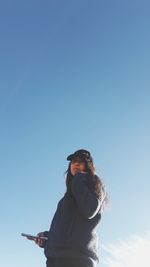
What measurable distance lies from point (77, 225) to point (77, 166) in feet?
2.83

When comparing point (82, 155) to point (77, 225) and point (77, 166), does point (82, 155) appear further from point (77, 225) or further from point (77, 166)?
point (77, 225)

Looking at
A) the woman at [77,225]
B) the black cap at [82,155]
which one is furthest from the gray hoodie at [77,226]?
the black cap at [82,155]

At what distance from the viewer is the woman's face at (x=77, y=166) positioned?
569 cm

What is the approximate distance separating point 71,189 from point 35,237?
93cm

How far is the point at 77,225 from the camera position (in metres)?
5.18

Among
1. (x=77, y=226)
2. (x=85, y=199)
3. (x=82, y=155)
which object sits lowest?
(x=77, y=226)

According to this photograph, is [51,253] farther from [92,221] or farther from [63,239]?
[92,221]

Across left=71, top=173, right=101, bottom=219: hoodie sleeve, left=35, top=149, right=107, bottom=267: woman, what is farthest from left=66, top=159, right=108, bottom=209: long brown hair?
left=71, top=173, right=101, bottom=219: hoodie sleeve

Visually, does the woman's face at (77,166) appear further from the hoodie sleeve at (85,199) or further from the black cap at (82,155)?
the hoodie sleeve at (85,199)

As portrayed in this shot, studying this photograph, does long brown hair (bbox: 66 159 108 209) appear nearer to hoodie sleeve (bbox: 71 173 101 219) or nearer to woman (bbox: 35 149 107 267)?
woman (bbox: 35 149 107 267)

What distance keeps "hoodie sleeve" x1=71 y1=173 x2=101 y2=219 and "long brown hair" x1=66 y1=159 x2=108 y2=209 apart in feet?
0.40

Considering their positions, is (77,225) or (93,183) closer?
(77,225)

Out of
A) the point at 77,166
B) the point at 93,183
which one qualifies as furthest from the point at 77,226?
the point at 77,166

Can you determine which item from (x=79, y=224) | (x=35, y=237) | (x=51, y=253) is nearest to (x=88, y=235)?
(x=79, y=224)
